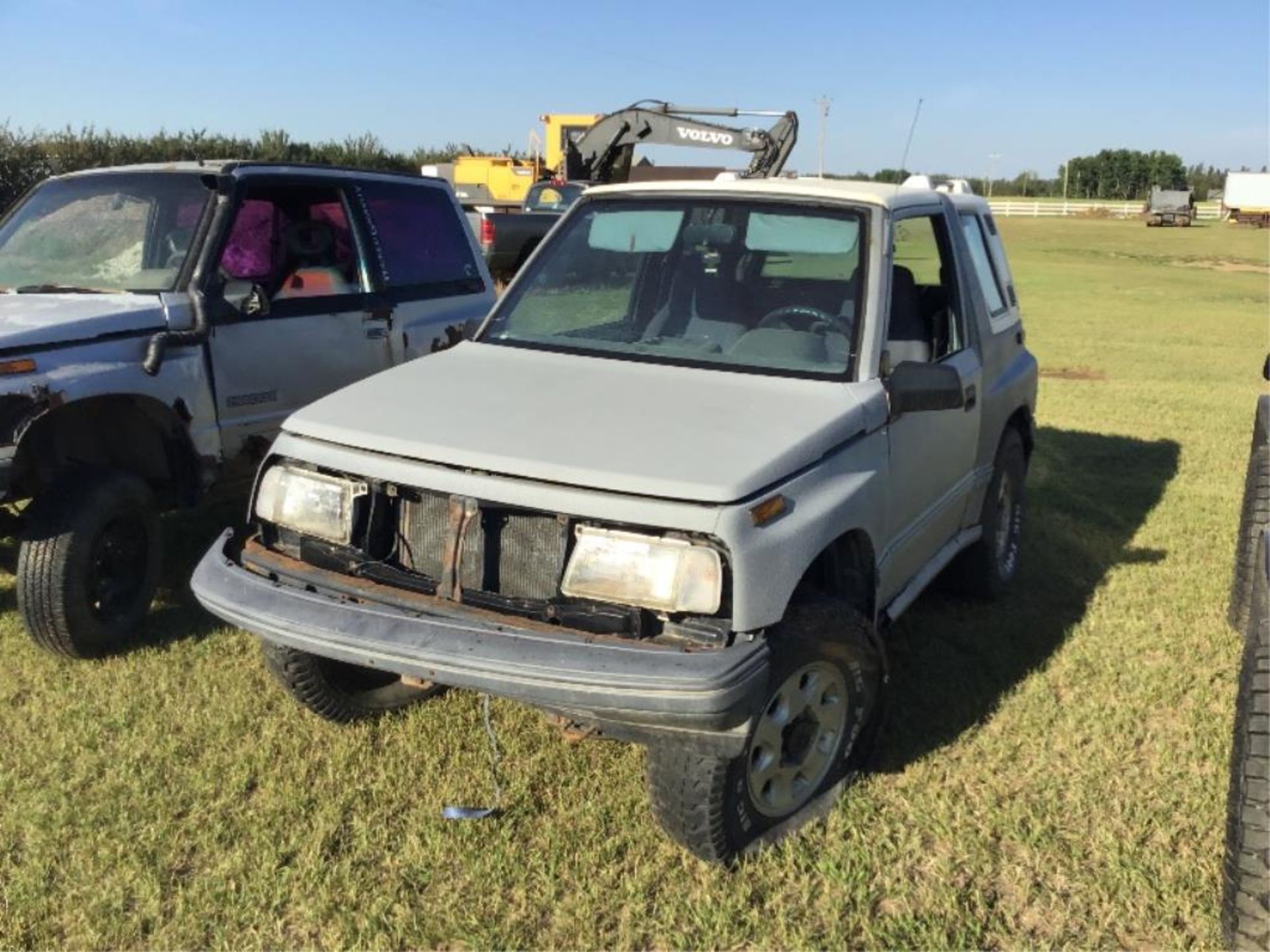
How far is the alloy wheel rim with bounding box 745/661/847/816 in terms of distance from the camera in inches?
121

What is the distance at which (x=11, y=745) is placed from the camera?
3789mm

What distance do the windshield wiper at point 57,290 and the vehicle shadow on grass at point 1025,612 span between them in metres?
3.99

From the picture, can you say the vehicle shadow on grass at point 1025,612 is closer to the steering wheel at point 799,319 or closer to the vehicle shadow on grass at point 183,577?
the steering wheel at point 799,319

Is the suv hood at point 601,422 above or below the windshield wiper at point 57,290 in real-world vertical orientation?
below

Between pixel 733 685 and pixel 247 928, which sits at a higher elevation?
pixel 733 685

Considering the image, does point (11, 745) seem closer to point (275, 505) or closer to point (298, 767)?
point (298, 767)

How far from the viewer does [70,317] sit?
4.45 m

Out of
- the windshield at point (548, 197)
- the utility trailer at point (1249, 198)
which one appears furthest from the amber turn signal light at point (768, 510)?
the utility trailer at point (1249, 198)

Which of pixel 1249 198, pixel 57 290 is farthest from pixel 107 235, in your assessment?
pixel 1249 198

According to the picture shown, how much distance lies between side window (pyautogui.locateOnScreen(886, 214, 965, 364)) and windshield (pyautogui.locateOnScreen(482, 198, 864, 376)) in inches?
8.0

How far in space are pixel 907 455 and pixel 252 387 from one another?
10.2 feet

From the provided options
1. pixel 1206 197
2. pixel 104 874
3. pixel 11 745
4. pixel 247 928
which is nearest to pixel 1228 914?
pixel 247 928

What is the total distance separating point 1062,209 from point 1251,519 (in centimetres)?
7149

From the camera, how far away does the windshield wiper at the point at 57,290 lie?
16.2ft
